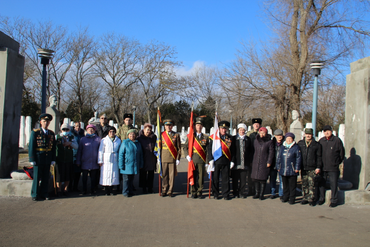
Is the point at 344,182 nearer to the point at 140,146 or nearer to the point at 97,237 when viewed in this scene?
the point at 140,146

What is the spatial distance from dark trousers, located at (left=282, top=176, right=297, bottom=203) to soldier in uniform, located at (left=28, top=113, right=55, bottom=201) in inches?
210

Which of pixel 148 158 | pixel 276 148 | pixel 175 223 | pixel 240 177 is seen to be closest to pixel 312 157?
pixel 276 148

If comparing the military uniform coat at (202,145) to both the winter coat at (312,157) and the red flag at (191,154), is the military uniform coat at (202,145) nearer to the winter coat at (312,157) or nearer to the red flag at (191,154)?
the red flag at (191,154)

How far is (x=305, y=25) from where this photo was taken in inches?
621

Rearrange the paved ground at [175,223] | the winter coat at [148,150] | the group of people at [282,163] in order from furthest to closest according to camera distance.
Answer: the winter coat at [148,150]
the group of people at [282,163]
the paved ground at [175,223]

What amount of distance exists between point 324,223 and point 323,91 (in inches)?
475

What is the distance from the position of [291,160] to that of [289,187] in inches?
25.4

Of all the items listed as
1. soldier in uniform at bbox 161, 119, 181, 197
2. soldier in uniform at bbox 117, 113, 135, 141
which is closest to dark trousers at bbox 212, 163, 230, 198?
soldier in uniform at bbox 161, 119, 181, 197

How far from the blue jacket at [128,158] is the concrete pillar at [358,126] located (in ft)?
17.5

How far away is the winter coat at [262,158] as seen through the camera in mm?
7160

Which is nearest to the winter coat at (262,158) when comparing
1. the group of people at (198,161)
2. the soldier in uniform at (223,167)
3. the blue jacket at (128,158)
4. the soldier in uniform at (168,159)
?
the group of people at (198,161)

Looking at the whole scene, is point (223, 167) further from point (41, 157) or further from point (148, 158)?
point (41, 157)

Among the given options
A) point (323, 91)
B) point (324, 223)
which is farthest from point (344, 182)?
point (323, 91)

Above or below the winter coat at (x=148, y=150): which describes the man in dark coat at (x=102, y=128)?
above
